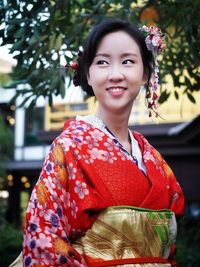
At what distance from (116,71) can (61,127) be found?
42.1 feet

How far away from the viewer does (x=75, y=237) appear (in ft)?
5.95

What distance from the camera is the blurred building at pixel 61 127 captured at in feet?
32.4

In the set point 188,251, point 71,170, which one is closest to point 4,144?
point 188,251

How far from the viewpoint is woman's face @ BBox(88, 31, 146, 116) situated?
6.44 feet

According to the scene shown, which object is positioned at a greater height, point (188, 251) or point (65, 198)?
point (65, 198)

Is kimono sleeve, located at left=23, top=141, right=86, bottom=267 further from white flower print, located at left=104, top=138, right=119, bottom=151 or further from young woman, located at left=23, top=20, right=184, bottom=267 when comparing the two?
white flower print, located at left=104, top=138, right=119, bottom=151

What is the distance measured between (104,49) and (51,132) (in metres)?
10.4

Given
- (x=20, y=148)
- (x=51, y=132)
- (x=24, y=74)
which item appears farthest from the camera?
(x=20, y=148)

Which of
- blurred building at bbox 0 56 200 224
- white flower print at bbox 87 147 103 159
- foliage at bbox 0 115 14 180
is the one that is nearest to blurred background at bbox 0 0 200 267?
white flower print at bbox 87 147 103 159

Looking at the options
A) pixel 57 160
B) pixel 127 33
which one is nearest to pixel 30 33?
pixel 127 33

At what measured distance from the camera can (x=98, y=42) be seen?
200cm

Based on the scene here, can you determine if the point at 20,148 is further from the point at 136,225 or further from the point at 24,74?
the point at 136,225

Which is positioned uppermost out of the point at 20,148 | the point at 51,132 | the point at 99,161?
the point at 99,161

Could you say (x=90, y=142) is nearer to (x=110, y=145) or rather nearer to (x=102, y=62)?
(x=110, y=145)
